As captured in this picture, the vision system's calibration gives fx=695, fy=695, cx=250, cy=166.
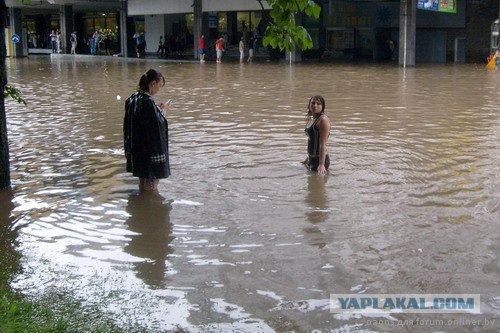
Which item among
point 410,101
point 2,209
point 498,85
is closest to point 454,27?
point 498,85

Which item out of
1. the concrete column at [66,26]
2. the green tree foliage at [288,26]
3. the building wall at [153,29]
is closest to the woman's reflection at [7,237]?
the green tree foliage at [288,26]

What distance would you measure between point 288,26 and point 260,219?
2459 millimetres

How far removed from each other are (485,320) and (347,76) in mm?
22719

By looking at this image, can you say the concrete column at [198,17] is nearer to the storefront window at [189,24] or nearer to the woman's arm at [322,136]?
the storefront window at [189,24]

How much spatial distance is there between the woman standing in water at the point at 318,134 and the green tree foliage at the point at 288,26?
10.8 feet

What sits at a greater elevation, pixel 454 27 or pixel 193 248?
pixel 454 27

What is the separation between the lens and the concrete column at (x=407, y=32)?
113ft

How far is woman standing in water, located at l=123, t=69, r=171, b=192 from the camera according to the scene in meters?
7.61

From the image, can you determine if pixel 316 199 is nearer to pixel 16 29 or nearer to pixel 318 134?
pixel 318 134

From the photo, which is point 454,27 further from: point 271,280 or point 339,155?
point 271,280

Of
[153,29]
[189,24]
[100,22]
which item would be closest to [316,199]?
[189,24]

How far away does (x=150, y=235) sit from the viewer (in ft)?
22.2

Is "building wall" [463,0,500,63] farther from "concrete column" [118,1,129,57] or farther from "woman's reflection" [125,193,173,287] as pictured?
"woman's reflection" [125,193,173,287]

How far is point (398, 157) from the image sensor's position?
10.3m
